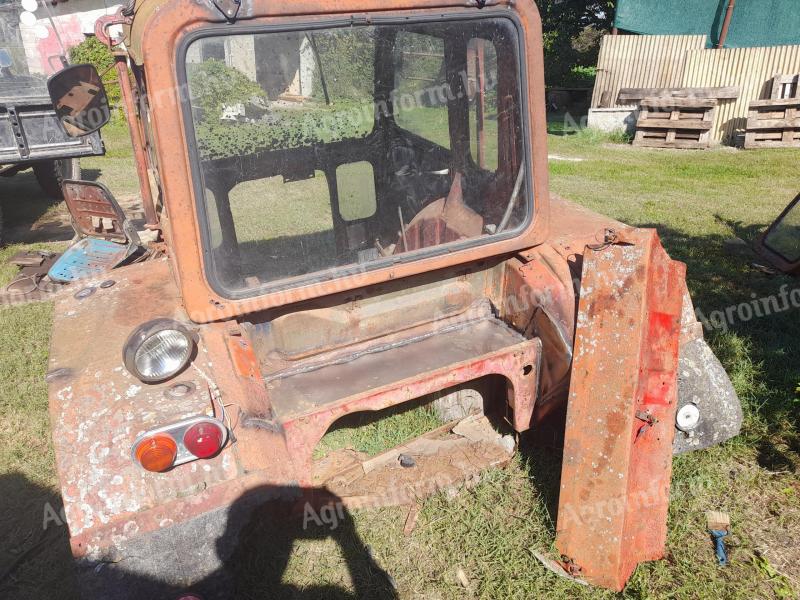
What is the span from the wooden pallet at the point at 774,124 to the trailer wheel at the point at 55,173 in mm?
11122

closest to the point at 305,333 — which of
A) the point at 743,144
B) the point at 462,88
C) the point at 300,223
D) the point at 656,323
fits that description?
the point at 300,223

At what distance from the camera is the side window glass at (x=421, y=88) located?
7.56 ft

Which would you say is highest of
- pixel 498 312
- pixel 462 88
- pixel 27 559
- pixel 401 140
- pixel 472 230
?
pixel 462 88

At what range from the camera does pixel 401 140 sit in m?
2.60

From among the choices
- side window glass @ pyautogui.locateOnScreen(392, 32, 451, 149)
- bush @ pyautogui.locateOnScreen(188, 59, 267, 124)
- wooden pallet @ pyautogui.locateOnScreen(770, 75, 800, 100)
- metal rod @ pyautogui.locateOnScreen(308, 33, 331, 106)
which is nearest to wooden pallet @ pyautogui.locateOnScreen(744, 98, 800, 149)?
wooden pallet @ pyautogui.locateOnScreen(770, 75, 800, 100)

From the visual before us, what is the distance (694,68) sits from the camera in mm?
11211

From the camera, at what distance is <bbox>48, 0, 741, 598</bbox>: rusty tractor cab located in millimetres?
1854

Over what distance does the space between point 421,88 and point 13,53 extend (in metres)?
6.74

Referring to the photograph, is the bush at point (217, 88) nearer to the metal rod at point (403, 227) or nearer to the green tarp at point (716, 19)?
the metal rod at point (403, 227)

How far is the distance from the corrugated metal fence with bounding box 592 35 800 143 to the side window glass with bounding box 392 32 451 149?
34.3 feet

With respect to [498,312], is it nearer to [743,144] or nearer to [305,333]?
[305,333]

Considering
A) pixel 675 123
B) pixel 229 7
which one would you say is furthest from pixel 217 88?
pixel 675 123

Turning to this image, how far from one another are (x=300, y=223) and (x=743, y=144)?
35.2 ft

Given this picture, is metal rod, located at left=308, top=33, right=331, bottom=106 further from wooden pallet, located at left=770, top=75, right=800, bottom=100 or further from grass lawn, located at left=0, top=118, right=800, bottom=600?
wooden pallet, located at left=770, top=75, right=800, bottom=100
